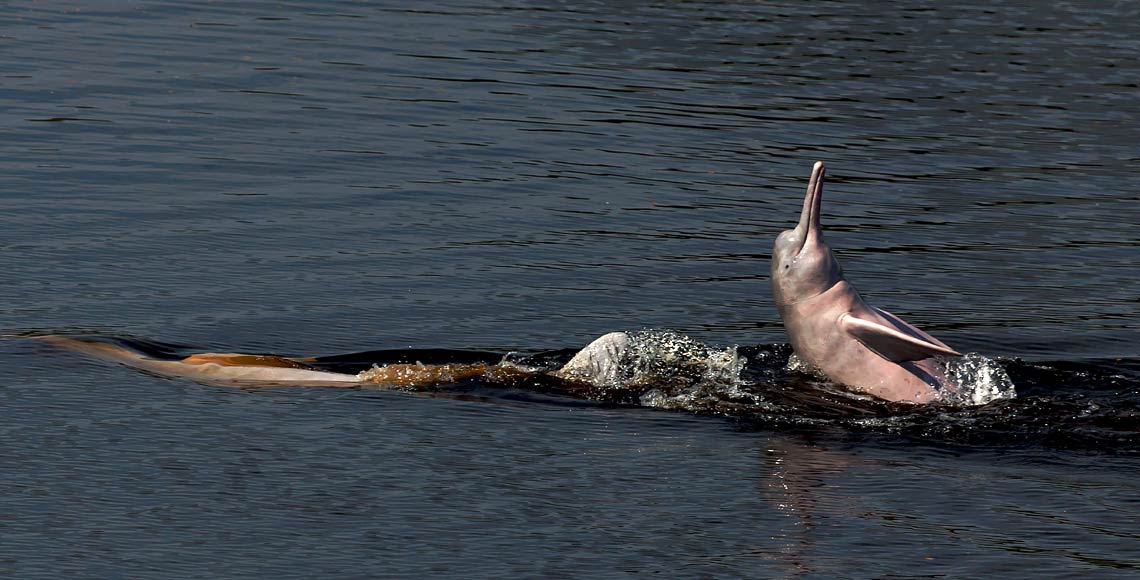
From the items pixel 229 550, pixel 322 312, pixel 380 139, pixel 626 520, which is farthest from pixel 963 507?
pixel 380 139

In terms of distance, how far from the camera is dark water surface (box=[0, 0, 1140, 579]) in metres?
8.57

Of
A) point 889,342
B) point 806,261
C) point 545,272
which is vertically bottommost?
point 889,342

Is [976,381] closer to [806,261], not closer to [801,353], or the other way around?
[801,353]

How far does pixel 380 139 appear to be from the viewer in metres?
17.8

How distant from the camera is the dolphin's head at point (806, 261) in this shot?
11039 mm

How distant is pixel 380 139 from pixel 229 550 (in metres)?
9.95

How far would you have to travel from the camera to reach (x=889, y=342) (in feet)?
34.4

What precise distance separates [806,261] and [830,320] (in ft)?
1.24

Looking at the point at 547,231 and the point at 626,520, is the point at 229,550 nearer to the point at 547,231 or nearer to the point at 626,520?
the point at 626,520

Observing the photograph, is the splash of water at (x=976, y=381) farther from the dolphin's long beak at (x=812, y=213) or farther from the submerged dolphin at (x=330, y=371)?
the submerged dolphin at (x=330, y=371)

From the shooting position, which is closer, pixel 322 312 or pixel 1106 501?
pixel 1106 501

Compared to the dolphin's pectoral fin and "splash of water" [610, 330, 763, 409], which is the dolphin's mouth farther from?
"splash of water" [610, 330, 763, 409]

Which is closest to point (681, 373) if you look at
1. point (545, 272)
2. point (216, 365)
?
point (545, 272)

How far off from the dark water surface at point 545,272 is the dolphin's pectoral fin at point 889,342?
16.8 inches
